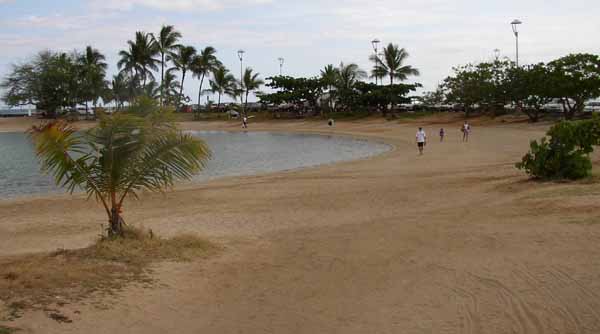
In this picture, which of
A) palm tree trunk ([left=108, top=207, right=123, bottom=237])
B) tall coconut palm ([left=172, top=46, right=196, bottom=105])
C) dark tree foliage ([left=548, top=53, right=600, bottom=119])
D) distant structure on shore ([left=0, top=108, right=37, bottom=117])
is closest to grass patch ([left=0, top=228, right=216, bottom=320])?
palm tree trunk ([left=108, top=207, right=123, bottom=237])

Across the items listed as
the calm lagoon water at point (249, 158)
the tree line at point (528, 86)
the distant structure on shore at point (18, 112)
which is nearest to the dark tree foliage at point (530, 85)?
the tree line at point (528, 86)

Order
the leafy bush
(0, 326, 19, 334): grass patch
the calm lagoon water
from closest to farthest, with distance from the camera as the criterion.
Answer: (0, 326, 19, 334): grass patch → the leafy bush → the calm lagoon water

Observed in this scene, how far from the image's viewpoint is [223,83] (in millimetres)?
78000

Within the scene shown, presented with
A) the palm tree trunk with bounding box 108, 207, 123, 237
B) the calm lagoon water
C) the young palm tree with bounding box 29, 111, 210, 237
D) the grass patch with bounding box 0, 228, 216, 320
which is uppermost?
Answer: the young palm tree with bounding box 29, 111, 210, 237

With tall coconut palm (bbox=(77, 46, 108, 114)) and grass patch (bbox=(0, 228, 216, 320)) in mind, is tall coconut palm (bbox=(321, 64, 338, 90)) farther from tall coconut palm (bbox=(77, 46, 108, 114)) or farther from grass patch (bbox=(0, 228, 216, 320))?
grass patch (bbox=(0, 228, 216, 320))

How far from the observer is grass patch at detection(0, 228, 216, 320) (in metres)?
6.50

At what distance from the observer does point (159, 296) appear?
23.7 ft

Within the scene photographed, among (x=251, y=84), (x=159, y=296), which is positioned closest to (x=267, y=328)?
(x=159, y=296)

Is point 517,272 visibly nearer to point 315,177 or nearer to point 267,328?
point 267,328

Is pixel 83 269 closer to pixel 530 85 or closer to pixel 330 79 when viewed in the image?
pixel 530 85

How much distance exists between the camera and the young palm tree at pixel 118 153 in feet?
29.3

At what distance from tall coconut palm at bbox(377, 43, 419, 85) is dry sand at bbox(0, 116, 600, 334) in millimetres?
46040

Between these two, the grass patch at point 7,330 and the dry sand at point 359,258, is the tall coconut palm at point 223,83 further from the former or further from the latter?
the grass patch at point 7,330

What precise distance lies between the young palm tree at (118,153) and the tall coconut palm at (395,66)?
55202mm
